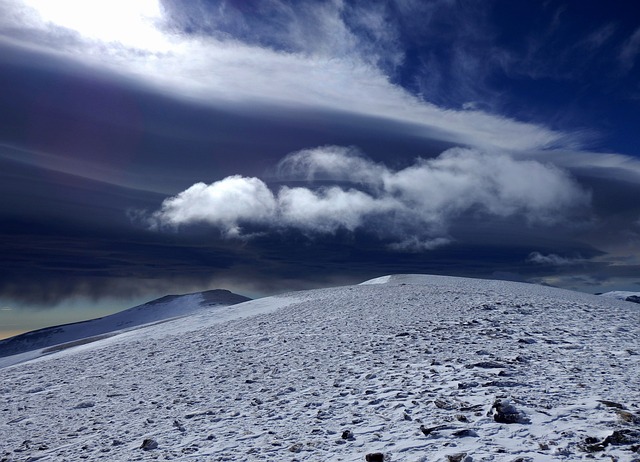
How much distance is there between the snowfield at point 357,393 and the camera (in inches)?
309

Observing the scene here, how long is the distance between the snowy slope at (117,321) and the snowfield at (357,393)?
42.7m

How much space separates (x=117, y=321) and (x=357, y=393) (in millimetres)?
64994

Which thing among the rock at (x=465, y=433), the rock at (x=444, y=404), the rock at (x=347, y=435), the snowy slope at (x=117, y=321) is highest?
the rock at (x=444, y=404)

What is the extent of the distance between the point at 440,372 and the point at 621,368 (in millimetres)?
4357

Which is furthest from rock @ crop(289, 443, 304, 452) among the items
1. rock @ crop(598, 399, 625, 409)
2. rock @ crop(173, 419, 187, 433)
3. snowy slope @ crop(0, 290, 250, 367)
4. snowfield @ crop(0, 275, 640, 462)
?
snowy slope @ crop(0, 290, 250, 367)

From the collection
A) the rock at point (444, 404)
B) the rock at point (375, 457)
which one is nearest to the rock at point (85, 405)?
the rock at point (375, 457)

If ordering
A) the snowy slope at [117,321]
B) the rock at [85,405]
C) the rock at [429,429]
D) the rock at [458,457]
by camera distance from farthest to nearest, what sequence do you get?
1. the snowy slope at [117,321]
2. the rock at [85,405]
3. the rock at [429,429]
4. the rock at [458,457]

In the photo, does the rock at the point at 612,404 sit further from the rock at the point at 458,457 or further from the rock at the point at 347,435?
the rock at the point at 347,435

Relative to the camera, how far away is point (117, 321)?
67562 mm

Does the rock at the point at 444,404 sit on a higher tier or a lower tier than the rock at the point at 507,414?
lower

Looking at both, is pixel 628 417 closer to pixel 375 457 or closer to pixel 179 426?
pixel 375 457

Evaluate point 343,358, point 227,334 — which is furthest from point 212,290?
point 343,358

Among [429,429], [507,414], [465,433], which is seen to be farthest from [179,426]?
[507,414]

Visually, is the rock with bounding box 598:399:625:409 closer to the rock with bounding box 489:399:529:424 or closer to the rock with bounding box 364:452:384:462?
the rock with bounding box 489:399:529:424
